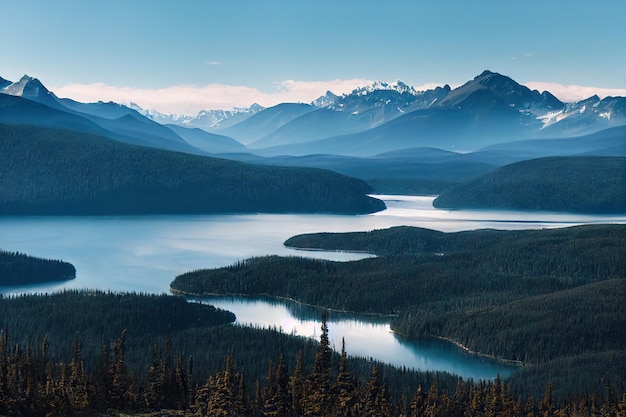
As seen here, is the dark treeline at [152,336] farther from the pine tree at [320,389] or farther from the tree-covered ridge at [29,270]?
the tree-covered ridge at [29,270]

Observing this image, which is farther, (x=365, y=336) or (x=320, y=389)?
(x=365, y=336)

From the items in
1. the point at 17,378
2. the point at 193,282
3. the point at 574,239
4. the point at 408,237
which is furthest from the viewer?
the point at 408,237

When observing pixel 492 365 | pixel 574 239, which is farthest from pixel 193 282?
pixel 574 239

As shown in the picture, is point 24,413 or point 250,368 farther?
point 250,368

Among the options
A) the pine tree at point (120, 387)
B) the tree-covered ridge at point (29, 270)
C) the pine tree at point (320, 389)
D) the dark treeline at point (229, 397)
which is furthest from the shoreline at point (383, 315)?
the pine tree at point (120, 387)

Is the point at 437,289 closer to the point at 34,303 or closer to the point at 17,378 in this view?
the point at 34,303

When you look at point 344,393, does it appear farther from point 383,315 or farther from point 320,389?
point 383,315

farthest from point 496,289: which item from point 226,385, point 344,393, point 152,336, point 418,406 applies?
point 226,385
